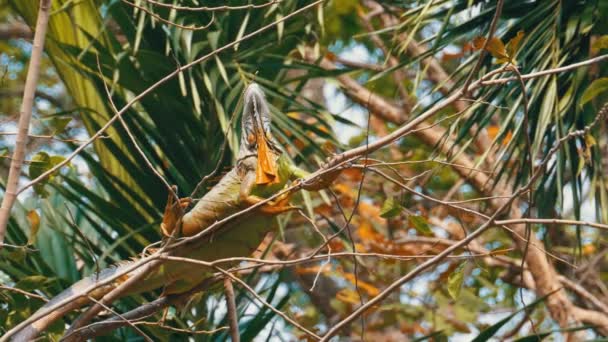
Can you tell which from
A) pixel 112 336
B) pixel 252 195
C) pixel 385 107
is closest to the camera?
pixel 252 195

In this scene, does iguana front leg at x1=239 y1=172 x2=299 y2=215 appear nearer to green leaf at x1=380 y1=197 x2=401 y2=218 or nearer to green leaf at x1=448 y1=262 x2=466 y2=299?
green leaf at x1=380 y1=197 x2=401 y2=218

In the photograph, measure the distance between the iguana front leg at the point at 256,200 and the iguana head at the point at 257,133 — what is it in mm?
45

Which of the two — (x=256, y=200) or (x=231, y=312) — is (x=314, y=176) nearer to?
(x=256, y=200)

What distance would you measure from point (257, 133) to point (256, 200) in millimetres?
248

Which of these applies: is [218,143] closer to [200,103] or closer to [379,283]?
[200,103]

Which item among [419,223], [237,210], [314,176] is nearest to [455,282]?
[419,223]

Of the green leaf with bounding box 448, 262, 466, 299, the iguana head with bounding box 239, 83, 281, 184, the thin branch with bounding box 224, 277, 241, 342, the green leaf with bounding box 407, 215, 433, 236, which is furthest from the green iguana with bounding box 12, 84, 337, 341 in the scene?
the green leaf with bounding box 448, 262, 466, 299

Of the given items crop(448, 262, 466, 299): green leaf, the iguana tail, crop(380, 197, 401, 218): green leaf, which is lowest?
the iguana tail

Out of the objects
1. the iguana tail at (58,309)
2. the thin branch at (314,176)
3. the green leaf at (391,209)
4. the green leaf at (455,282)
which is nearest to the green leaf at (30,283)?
the iguana tail at (58,309)

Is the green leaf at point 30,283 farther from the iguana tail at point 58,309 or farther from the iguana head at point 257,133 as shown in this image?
the iguana head at point 257,133

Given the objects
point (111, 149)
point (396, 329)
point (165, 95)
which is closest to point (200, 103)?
point (165, 95)

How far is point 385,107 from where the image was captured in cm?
599

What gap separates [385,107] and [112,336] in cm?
303

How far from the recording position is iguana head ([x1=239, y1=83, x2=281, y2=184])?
8.86 feet
